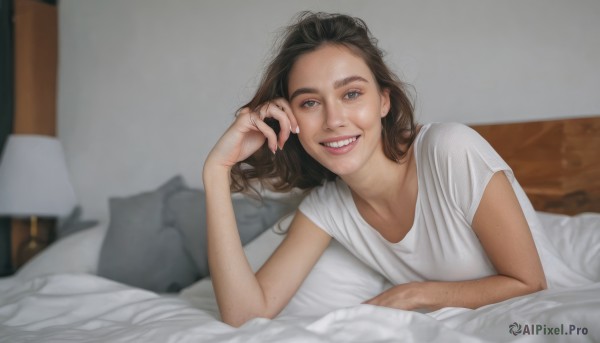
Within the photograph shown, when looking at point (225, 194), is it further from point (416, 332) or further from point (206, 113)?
point (206, 113)

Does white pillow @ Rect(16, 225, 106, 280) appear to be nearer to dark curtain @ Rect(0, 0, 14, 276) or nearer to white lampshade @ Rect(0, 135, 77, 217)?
white lampshade @ Rect(0, 135, 77, 217)

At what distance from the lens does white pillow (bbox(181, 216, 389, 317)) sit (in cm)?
151

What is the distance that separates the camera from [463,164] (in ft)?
4.07

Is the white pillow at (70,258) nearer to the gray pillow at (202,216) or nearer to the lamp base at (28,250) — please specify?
the gray pillow at (202,216)

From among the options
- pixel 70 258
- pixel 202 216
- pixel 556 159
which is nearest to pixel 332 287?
pixel 202 216

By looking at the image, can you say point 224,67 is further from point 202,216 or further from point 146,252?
point 146,252

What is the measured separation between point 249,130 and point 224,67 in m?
1.28

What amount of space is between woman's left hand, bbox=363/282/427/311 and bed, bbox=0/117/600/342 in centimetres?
14

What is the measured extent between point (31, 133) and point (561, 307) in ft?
10.5

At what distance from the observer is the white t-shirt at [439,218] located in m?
1.24

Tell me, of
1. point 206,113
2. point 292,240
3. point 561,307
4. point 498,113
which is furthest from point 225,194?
point 206,113

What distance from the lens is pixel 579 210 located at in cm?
176

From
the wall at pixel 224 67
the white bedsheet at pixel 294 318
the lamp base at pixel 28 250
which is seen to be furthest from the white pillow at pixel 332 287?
the lamp base at pixel 28 250

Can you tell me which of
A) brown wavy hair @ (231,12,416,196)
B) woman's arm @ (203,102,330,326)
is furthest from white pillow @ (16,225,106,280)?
woman's arm @ (203,102,330,326)
